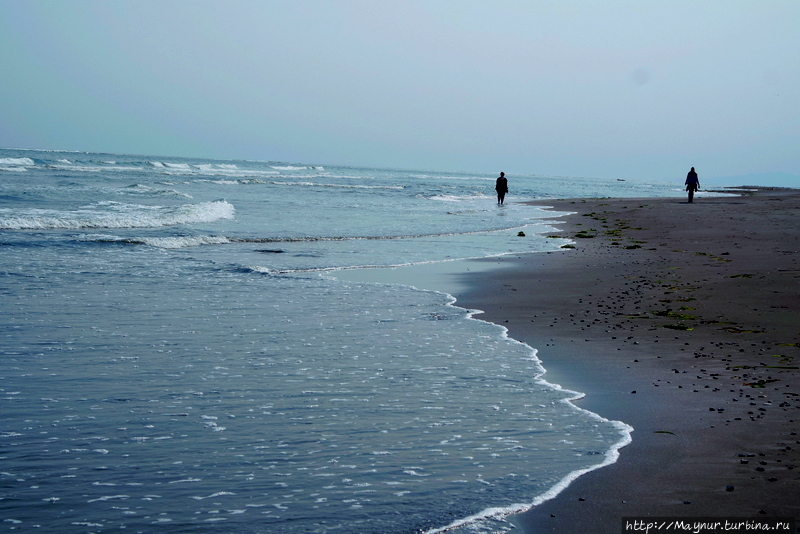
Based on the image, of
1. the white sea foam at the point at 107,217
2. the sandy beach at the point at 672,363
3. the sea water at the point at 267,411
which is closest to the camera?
the sea water at the point at 267,411

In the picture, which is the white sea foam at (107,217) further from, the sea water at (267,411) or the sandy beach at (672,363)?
the sandy beach at (672,363)

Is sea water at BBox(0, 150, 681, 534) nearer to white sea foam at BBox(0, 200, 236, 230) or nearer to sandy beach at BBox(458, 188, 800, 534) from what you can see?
sandy beach at BBox(458, 188, 800, 534)

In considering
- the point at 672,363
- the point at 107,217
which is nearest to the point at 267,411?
the point at 672,363

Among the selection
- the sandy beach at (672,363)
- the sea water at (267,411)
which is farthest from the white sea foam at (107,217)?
the sandy beach at (672,363)

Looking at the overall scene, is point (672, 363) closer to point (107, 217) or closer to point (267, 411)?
point (267, 411)


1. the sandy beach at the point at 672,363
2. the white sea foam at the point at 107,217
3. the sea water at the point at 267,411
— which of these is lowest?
the sea water at the point at 267,411

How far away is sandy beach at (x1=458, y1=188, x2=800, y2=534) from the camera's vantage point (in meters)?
3.93

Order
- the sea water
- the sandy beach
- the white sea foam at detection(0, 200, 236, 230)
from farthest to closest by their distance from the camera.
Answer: the white sea foam at detection(0, 200, 236, 230) < the sandy beach < the sea water

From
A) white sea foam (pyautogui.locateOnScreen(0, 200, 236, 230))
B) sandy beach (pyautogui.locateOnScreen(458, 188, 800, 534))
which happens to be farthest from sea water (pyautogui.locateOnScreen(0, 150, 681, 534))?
white sea foam (pyautogui.locateOnScreen(0, 200, 236, 230))

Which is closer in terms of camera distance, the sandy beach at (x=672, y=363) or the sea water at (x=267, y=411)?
the sea water at (x=267, y=411)

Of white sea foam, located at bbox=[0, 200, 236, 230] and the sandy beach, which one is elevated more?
white sea foam, located at bbox=[0, 200, 236, 230]

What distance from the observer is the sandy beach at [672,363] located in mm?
3934

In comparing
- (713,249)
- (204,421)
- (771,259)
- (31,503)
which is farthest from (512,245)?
(31,503)

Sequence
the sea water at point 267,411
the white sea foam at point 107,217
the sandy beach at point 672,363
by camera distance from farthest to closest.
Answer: the white sea foam at point 107,217 → the sandy beach at point 672,363 → the sea water at point 267,411
